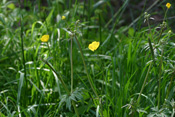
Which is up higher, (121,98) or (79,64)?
(79,64)

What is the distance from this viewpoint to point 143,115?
1467 mm

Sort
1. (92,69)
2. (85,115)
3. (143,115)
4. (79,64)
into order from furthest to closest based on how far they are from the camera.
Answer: (79,64), (92,69), (85,115), (143,115)

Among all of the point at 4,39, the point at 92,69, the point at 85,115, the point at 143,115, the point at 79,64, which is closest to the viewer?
the point at 143,115

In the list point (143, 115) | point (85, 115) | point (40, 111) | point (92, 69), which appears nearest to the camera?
point (143, 115)

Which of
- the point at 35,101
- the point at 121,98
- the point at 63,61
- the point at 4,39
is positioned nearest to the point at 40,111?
the point at 35,101

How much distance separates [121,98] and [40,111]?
1.96 feet

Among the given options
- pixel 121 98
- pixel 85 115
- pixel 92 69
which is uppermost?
pixel 92 69

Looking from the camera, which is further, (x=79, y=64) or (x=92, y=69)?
(x=79, y=64)

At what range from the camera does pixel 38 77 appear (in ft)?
5.93

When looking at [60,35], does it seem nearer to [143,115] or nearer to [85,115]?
[85,115]

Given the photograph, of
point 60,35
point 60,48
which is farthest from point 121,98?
point 60,35

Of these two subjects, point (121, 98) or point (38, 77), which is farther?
point (38, 77)

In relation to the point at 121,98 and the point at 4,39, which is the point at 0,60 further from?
the point at 121,98

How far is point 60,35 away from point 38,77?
0.56 meters
